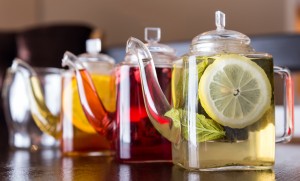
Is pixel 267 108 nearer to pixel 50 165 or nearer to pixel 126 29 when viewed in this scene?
pixel 50 165

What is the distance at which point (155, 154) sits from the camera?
0.68 meters

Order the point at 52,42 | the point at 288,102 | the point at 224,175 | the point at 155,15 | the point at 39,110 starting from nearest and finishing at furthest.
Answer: the point at 224,175
the point at 288,102
the point at 39,110
the point at 52,42
the point at 155,15

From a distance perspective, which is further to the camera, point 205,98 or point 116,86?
point 116,86

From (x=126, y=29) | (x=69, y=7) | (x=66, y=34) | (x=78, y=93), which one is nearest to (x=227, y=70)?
(x=78, y=93)

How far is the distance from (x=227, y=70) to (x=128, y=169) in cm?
15

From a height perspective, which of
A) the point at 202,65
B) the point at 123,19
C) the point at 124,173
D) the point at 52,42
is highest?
the point at 123,19

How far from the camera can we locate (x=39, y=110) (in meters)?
0.91

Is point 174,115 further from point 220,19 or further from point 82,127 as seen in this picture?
point 82,127

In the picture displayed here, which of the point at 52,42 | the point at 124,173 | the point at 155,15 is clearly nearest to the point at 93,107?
the point at 124,173

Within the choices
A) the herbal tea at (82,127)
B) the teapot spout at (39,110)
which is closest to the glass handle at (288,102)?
the herbal tea at (82,127)

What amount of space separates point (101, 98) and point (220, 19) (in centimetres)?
25

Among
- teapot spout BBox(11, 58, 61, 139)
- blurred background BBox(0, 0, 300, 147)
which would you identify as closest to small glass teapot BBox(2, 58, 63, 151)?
teapot spout BBox(11, 58, 61, 139)

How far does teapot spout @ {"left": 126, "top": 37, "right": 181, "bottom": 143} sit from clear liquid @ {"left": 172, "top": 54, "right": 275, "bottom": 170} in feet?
0.11

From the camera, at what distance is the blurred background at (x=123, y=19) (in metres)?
2.51
